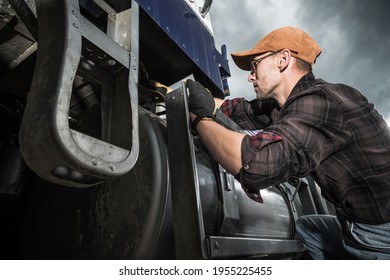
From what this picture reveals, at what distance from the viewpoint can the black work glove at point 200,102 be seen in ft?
4.64

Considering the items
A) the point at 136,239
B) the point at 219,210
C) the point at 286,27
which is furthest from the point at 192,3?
the point at 136,239

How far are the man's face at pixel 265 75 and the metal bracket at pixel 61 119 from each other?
1.42 metres

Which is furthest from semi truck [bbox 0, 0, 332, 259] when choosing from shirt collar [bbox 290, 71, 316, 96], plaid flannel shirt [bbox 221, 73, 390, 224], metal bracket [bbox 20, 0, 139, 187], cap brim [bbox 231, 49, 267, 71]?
cap brim [bbox 231, 49, 267, 71]

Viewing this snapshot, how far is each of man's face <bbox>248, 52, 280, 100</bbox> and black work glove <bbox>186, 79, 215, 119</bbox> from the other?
27.9 inches

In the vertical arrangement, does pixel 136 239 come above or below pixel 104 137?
below

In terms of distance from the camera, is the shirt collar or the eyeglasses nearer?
the shirt collar

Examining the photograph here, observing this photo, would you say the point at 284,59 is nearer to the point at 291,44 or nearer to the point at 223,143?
the point at 291,44

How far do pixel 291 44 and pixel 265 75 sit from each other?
0.97 ft

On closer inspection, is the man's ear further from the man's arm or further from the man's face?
the man's arm

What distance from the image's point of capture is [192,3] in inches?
140

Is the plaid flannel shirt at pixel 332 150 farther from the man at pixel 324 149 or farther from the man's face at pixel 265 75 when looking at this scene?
the man's face at pixel 265 75

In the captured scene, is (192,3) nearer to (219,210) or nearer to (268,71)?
(268,71)

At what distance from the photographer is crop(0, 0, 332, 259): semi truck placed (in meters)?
0.72
